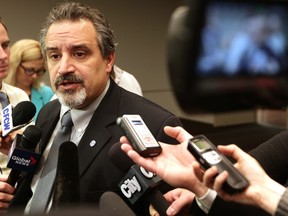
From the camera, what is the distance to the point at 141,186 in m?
1.09

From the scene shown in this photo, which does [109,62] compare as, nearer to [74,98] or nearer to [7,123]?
[74,98]

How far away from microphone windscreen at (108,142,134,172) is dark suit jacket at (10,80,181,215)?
127 millimetres

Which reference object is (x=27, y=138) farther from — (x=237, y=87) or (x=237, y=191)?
(x=237, y=87)

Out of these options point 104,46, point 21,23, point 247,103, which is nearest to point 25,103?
point 104,46

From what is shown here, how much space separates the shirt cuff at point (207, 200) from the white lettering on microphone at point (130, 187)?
0.17 m

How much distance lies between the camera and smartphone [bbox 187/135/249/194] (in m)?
0.84

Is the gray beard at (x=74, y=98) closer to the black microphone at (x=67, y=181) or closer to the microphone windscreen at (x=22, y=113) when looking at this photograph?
the microphone windscreen at (x=22, y=113)

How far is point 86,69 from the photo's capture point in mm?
1521

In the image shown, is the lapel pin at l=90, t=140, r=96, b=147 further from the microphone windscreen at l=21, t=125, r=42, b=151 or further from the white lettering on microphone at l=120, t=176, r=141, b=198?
the white lettering on microphone at l=120, t=176, r=141, b=198

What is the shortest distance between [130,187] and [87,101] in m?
0.48

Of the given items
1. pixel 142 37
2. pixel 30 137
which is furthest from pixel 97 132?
pixel 142 37

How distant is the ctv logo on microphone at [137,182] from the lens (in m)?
1.08

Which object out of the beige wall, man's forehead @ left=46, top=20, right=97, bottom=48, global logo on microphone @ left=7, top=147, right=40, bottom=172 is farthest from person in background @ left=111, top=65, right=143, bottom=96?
the beige wall

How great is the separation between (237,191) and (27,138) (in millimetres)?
724
